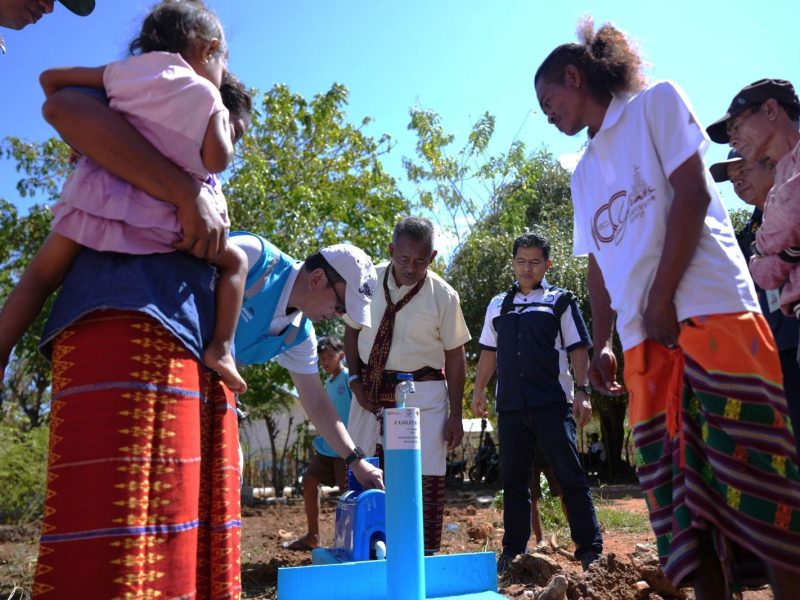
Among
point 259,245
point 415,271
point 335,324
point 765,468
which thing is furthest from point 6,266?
point 765,468

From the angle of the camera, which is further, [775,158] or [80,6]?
[775,158]

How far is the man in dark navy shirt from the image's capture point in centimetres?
Answer: 468

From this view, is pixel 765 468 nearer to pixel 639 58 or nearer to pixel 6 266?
pixel 639 58

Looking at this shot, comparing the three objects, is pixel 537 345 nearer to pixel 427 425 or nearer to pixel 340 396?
pixel 427 425

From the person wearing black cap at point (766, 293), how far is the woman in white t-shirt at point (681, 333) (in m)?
0.71

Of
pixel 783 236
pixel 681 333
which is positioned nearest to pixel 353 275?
pixel 681 333

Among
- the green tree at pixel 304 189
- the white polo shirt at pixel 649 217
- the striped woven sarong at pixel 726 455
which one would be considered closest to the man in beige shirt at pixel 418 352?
the white polo shirt at pixel 649 217

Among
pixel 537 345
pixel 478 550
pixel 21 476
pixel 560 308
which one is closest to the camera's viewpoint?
pixel 537 345

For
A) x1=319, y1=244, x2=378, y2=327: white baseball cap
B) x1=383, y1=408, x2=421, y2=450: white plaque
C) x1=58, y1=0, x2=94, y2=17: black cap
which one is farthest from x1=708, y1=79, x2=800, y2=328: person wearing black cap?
x1=58, y1=0, x2=94, y2=17: black cap

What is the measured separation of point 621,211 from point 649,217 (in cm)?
15

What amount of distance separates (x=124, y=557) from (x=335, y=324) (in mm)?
10601

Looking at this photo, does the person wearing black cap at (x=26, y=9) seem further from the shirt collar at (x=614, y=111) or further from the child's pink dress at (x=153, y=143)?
the shirt collar at (x=614, y=111)

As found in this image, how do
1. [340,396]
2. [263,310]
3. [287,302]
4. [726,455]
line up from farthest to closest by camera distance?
1. [340,396]
2. [287,302]
3. [263,310]
4. [726,455]

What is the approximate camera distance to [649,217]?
2400 millimetres
